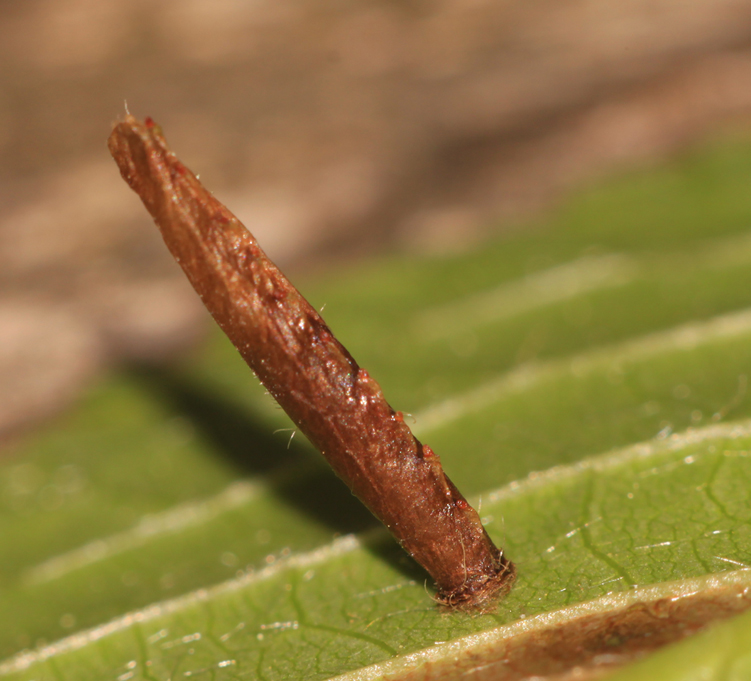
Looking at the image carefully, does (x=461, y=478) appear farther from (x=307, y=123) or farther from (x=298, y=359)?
(x=307, y=123)

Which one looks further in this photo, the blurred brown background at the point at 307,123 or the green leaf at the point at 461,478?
the blurred brown background at the point at 307,123

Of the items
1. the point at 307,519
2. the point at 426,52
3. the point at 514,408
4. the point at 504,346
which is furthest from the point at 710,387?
the point at 426,52

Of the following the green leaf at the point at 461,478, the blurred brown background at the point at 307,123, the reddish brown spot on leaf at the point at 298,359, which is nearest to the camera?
the reddish brown spot on leaf at the point at 298,359

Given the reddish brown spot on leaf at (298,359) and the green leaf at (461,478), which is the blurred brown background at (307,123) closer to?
the green leaf at (461,478)

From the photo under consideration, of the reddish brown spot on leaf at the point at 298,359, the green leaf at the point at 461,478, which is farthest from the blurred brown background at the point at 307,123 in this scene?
the reddish brown spot on leaf at the point at 298,359

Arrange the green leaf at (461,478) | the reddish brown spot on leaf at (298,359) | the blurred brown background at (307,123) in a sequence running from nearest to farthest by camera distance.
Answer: the reddish brown spot on leaf at (298,359)
the green leaf at (461,478)
the blurred brown background at (307,123)

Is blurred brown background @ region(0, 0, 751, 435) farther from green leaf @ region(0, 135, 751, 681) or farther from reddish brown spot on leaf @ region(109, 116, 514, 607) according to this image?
reddish brown spot on leaf @ region(109, 116, 514, 607)

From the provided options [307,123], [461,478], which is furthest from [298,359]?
[307,123]
